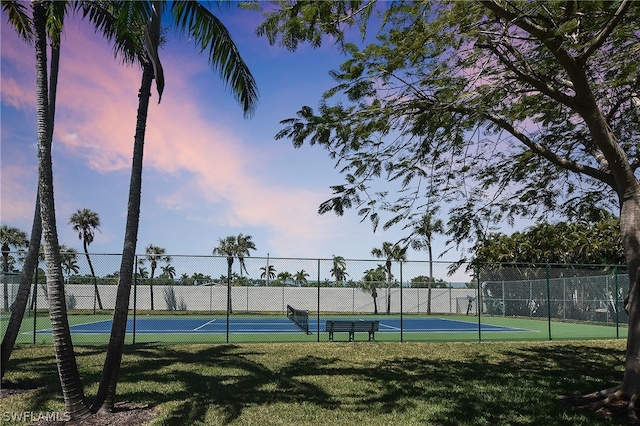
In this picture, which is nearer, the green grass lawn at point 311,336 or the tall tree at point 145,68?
the tall tree at point 145,68

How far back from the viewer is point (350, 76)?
8.23 m

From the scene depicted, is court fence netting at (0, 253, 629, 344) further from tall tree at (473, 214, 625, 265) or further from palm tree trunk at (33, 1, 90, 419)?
palm tree trunk at (33, 1, 90, 419)

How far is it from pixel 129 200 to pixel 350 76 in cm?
427

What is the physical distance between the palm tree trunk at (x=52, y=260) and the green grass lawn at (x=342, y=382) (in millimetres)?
803

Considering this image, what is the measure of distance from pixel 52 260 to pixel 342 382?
18.5 feet

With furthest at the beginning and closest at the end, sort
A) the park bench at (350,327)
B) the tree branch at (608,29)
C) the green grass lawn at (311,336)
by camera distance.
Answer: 1. the green grass lawn at (311,336)
2. the park bench at (350,327)
3. the tree branch at (608,29)

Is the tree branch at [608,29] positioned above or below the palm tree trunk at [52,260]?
above

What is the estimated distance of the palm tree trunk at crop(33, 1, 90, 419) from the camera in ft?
Result: 21.6

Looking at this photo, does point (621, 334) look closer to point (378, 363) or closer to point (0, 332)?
point (378, 363)

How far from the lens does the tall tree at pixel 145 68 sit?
6.95m

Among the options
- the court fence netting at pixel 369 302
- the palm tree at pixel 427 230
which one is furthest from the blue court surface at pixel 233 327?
the palm tree at pixel 427 230

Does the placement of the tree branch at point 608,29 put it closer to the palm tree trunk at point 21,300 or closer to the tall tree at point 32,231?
the tall tree at point 32,231

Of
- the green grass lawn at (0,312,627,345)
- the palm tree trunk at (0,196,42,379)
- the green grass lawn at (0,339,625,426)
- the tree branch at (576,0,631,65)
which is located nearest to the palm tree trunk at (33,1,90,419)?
the green grass lawn at (0,339,625,426)

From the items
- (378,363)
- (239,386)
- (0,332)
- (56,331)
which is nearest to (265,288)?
(0,332)
